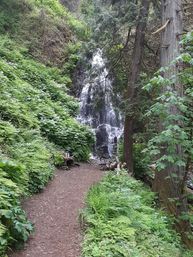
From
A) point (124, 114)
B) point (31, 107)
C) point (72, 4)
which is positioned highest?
point (72, 4)

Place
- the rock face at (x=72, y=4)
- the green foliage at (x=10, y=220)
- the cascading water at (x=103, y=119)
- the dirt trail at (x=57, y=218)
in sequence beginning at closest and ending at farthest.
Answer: the green foliage at (x=10, y=220), the dirt trail at (x=57, y=218), the cascading water at (x=103, y=119), the rock face at (x=72, y=4)

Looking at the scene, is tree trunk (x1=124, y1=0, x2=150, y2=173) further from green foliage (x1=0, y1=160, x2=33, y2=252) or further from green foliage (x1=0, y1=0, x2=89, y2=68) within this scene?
green foliage (x1=0, y1=0, x2=89, y2=68)

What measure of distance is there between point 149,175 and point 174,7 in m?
5.74

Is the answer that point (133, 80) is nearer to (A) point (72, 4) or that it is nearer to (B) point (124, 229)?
(B) point (124, 229)

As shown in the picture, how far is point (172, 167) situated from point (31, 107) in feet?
21.8

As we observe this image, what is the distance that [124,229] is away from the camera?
5711mm

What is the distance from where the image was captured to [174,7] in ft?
28.5

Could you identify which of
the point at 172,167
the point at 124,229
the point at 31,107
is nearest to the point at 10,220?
the point at 124,229

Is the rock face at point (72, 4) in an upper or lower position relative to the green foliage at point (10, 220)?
upper

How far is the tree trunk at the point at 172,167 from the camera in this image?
304 inches

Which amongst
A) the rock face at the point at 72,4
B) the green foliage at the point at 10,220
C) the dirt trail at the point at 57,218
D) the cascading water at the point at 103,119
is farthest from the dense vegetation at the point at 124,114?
the rock face at the point at 72,4

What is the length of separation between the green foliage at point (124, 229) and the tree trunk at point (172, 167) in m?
0.47

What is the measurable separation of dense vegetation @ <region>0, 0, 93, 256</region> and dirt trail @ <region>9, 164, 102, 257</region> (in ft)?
0.72

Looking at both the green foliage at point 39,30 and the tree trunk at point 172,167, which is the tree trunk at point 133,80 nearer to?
the tree trunk at point 172,167
